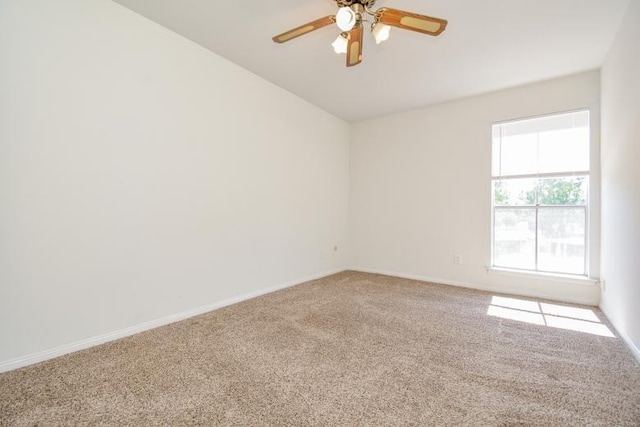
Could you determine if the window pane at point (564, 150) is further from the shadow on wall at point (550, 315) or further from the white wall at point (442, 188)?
the shadow on wall at point (550, 315)

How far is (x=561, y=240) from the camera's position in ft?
11.3

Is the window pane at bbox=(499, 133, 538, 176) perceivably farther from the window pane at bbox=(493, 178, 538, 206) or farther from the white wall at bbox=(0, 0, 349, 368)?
the white wall at bbox=(0, 0, 349, 368)

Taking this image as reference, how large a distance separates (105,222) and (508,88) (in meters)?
4.64

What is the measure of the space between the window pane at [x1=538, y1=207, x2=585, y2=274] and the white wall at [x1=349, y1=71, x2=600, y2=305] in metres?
0.14

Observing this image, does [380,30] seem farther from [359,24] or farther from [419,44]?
[419,44]

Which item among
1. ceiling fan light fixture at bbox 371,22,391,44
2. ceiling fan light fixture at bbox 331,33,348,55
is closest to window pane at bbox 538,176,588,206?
ceiling fan light fixture at bbox 371,22,391,44

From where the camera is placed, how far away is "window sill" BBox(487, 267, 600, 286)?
3.22 m

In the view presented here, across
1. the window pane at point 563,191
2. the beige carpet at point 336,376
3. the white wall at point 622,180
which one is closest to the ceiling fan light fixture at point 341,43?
the white wall at point 622,180

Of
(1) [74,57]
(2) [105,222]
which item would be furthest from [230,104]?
(2) [105,222]

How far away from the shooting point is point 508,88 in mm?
3656

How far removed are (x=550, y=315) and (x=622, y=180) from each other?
1414 mm

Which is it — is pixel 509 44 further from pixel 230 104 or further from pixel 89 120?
pixel 89 120

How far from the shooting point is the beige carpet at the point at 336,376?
57.1 inches

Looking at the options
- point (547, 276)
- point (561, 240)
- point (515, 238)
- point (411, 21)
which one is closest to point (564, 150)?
point (561, 240)
